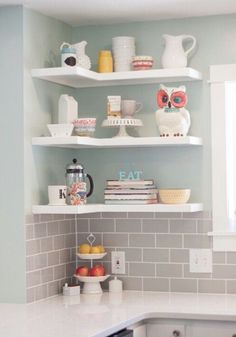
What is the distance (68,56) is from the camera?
422 cm

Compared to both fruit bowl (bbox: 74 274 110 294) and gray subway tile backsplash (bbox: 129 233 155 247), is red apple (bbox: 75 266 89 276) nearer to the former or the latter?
fruit bowl (bbox: 74 274 110 294)

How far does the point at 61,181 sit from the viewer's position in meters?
4.47

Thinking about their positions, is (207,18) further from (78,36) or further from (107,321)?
(107,321)

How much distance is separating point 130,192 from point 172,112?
1.59ft

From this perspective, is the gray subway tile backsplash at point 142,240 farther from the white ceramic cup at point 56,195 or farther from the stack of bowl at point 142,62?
the stack of bowl at point 142,62

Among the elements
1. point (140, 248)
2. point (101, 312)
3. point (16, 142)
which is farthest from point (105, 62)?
point (101, 312)

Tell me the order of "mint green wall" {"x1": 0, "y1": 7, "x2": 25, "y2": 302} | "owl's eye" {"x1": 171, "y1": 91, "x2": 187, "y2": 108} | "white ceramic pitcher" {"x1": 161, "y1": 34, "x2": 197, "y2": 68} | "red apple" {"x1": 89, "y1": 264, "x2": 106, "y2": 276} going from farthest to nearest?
"red apple" {"x1": 89, "y1": 264, "x2": 106, "y2": 276}, "white ceramic pitcher" {"x1": 161, "y1": 34, "x2": 197, "y2": 68}, "owl's eye" {"x1": 171, "y1": 91, "x2": 187, "y2": 108}, "mint green wall" {"x1": 0, "y1": 7, "x2": 25, "y2": 302}

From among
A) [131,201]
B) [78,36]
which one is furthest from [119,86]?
[131,201]

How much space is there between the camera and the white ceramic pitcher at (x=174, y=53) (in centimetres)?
430

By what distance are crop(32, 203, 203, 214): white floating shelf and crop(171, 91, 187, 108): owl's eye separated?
0.53m

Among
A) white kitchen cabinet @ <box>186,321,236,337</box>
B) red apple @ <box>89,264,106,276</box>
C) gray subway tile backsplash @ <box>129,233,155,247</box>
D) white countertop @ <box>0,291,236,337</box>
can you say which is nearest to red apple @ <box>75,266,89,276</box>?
red apple @ <box>89,264,106,276</box>

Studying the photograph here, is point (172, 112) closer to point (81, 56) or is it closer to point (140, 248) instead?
point (81, 56)

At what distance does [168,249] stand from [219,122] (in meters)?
0.76

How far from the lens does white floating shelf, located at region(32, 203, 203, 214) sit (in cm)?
411
